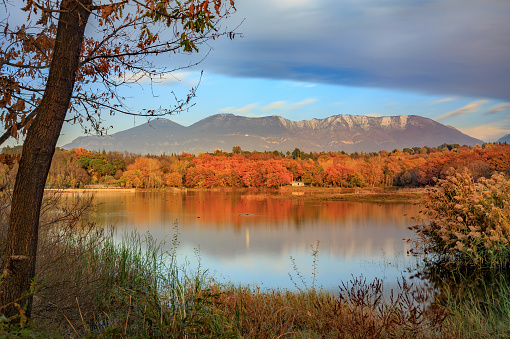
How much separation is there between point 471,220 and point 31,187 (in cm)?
895

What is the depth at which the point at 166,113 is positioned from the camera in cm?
416

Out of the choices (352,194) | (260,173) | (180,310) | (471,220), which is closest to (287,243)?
(471,220)

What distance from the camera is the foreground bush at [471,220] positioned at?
27.6 feet

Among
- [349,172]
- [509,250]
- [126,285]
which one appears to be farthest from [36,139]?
[349,172]

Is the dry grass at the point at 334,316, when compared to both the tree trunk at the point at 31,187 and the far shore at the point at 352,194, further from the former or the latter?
the far shore at the point at 352,194

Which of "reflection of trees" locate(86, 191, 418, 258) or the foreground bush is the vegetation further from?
"reflection of trees" locate(86, 191, 418, 258)

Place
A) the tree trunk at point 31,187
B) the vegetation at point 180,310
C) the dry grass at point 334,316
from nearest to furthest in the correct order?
1. the tree trunk at point 31,187
2. the vegetation at point 180,310
3. the dry grass at point 334,316

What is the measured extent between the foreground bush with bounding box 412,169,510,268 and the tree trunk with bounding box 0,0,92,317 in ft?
26.8

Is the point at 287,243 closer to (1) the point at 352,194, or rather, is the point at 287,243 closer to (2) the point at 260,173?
(1) the point at 352,194

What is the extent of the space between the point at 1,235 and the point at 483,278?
29.6 feet

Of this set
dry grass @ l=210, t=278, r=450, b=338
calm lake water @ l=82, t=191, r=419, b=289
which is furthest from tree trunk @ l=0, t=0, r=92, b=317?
calm lake water @ l=82, t=191, r=419, b=289

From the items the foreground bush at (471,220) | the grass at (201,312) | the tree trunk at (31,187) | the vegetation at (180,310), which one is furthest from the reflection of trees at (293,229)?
the tree trunk at (31,187)

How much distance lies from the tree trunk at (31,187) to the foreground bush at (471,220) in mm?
8155

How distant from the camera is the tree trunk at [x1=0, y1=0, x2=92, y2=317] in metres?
2.96
